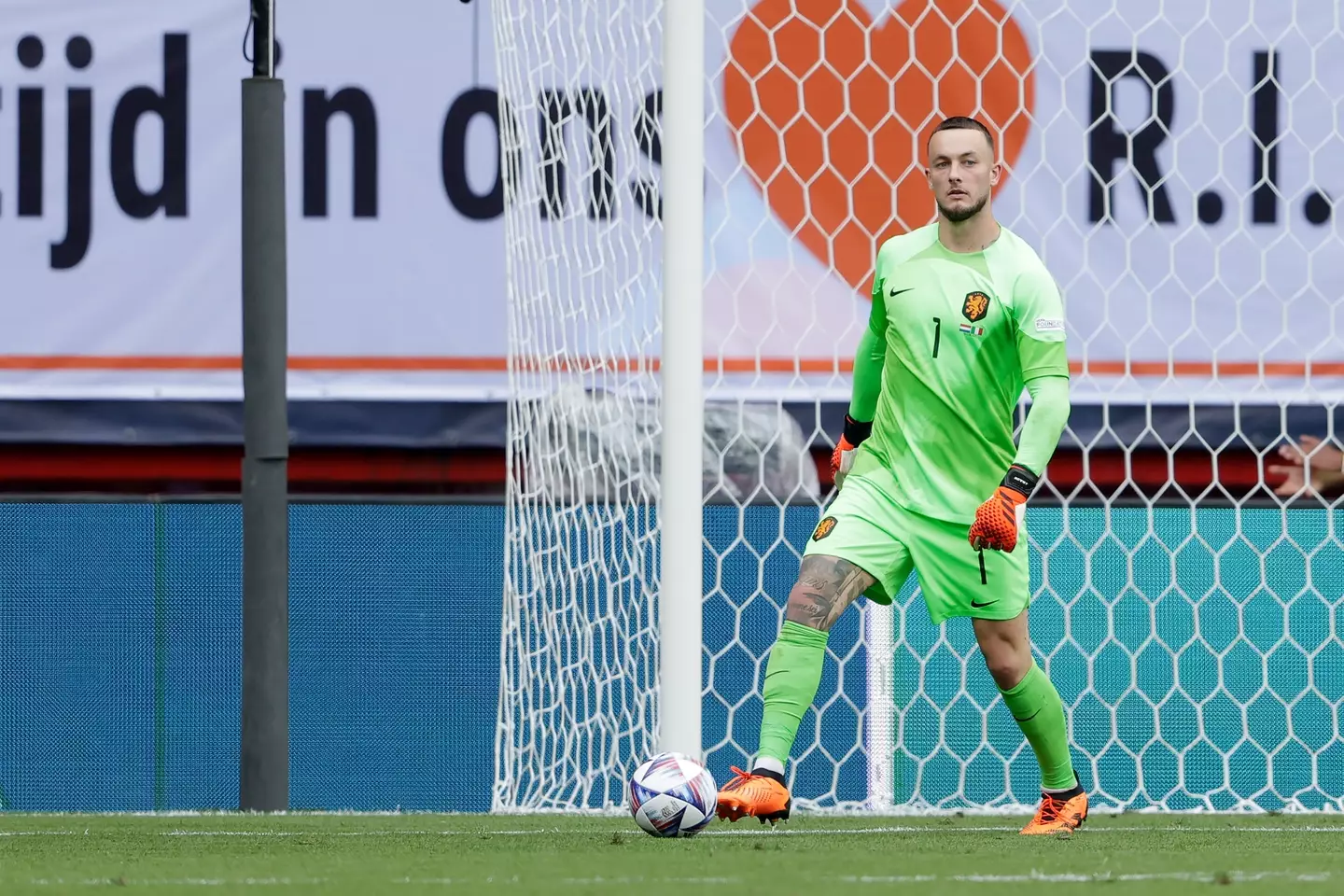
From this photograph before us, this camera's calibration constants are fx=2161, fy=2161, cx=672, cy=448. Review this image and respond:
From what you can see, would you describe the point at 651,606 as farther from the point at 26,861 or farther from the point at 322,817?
the point at 26,861

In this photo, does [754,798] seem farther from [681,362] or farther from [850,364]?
[850,364]

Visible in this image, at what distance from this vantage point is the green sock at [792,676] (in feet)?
14.5

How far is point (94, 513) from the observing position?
6.72 meters

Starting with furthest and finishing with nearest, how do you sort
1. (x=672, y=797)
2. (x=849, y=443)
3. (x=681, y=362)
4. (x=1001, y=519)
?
(x=681, y=362) < (x=849, y=443) < (x=1001, y=519) < (x=672, y=797)

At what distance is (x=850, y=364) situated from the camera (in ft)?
23.3

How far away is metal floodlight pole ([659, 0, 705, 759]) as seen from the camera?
514cm

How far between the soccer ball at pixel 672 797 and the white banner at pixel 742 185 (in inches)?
110

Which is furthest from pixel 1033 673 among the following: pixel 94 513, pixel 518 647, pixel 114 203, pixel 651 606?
pixel 114 203

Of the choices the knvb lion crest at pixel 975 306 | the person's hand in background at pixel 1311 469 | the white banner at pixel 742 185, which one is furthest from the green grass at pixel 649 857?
the white banner at pixel 742 185

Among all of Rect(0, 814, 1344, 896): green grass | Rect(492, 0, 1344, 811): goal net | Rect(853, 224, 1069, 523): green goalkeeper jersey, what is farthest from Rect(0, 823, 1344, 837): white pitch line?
Rect(853, 224, 1069, 523): green goalkeeper jersey

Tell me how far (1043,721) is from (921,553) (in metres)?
0.50

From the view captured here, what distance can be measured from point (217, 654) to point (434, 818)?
5.09 feet

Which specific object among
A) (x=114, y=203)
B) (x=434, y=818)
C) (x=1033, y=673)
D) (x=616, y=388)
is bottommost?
(x=434, y=818)

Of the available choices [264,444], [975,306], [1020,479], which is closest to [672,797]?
[1020,479]
